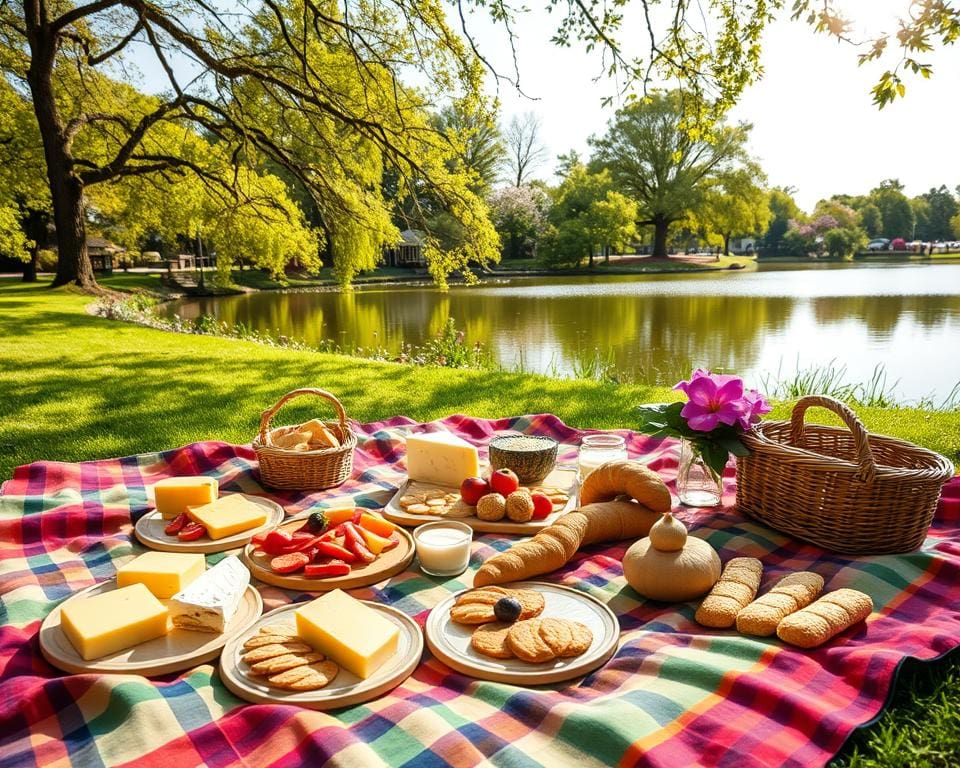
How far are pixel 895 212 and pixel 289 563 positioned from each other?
96.0 meters

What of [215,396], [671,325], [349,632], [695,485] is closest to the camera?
[349,632]

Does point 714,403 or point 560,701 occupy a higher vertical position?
point 714,403

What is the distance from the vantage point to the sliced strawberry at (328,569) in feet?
7.13

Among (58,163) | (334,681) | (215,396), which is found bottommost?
(215,396)

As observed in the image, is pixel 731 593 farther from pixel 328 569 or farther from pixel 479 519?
pixel 328 569

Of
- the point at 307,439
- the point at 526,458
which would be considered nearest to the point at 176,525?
the point at 307,439

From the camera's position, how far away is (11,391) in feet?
19.4

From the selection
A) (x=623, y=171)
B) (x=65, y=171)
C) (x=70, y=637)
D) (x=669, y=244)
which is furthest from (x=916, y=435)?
(x=669, y=244)

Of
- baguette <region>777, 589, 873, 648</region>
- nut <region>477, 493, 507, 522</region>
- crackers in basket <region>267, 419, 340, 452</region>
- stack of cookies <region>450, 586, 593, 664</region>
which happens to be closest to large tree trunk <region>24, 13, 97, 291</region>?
crackers in basket <region>267, 419, 340, 452</region>

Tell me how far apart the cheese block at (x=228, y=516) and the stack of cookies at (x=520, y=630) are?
3.46 feet

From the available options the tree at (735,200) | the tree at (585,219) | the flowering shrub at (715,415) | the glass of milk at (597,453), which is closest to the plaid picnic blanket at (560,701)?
the flowering shrub at (715,415)

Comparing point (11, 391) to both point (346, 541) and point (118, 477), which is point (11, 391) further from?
point (346, 541)

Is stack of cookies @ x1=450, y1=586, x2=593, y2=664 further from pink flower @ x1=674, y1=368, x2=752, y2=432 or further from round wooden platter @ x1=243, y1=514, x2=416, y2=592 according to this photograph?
pink flower @ x1=674, y1=368, x2=752, y2=432

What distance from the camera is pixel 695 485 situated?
2.90 meters
